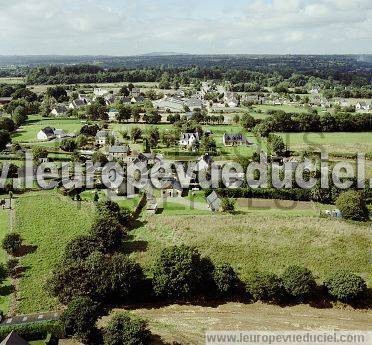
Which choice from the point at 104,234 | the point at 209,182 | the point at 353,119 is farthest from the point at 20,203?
the point at 353,119

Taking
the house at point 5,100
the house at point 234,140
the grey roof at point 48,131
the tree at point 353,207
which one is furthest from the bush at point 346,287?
the house at point 5,100

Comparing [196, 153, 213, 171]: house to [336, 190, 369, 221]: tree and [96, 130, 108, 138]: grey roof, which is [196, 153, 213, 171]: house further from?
[96, 130, 108, 138]: grey roof

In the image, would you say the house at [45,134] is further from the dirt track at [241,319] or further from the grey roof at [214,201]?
the dirt track at [241,319]

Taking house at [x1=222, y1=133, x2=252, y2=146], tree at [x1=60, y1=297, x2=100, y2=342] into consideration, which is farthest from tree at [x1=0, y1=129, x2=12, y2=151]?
tree at [x1=60, y1=297, x2=100, y2=342]

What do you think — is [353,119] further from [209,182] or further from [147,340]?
[147,340]

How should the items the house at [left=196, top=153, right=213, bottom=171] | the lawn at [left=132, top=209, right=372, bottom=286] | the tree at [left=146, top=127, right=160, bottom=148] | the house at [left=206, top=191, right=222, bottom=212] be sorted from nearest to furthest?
1. the lawn at [left=132, top=209, right=372, bottom=286]
2. the house at [left=206, top=191, right=222, bottom=212]
3. the house at [left=196, top=153, right=213, bottom=171]
4. the tree at [left=146, top=127, right=160, bottom=148]

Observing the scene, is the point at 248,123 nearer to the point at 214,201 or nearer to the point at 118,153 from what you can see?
the point at 118,153
